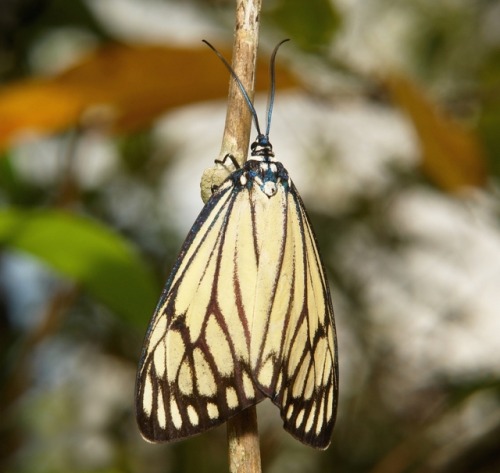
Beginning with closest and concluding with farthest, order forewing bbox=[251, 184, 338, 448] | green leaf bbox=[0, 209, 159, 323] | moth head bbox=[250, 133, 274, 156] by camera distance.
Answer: forewing bbox=[251, 184, 338, 448], moth head bbox=[250, 133, 274, 156], green leaf bbox=[0, 209, 159, 323]

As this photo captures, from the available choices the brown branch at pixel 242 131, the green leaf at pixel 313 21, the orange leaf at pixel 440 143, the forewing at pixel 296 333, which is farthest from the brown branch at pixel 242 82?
the green leaf at pixel 313 21

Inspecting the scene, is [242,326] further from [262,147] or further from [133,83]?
[133,83]

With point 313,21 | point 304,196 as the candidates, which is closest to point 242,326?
point 313,21

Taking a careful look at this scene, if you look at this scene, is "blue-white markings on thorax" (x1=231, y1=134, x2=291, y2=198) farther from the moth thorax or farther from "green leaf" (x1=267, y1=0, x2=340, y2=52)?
"green leaf" (x1=267, y1=0, x2=340, y2=52)

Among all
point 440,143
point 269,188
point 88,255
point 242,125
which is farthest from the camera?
point 440,143

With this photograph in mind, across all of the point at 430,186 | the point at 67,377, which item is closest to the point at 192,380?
the point at 430,186

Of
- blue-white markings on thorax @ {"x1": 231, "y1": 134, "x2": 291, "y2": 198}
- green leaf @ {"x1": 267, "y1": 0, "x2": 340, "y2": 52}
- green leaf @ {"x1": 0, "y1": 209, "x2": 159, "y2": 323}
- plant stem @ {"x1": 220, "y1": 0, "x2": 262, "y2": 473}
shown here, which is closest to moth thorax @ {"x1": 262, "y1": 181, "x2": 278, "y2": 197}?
blue-white markings on thorax @ {"x1": 231, "y1": 134, "x2": 291, "y2": 198}
